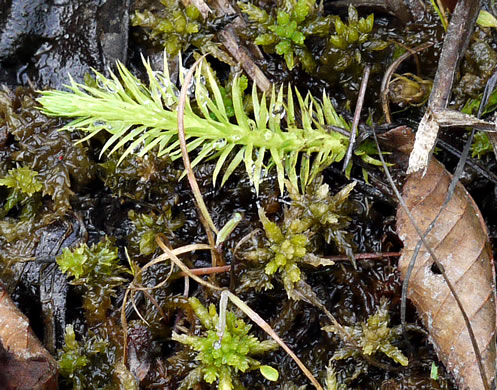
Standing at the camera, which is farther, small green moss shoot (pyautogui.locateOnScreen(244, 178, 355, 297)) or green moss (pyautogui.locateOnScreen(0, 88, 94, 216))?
green moss (pyautogui.locateOnScreen(0, 88, 94, 216))

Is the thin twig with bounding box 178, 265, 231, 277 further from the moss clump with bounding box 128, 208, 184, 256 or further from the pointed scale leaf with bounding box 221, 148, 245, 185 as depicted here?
the pointed scale leaf with bounding box 221, 148, 245, 185

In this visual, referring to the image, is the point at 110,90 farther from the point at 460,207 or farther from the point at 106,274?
the point at 460,207

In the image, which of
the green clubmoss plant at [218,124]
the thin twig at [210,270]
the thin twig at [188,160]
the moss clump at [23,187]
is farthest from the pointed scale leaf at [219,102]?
the moss clump at [23,187]

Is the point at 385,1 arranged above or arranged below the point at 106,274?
above

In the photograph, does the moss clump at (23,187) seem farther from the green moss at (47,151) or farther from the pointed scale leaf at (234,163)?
the pointed scale leaf at (234,163)

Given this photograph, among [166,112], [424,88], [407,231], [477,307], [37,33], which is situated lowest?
[477,307]

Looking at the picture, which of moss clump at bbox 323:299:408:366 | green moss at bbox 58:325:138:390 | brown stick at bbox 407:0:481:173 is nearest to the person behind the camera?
brown stick at bbox 407:0:481:173

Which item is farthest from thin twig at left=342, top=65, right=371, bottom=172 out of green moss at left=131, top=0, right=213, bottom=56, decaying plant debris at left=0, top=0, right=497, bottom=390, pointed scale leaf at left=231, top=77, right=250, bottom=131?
green moss at left=131, top=0, right=213, bottom=56

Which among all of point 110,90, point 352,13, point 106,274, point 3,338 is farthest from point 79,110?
point 352,13
